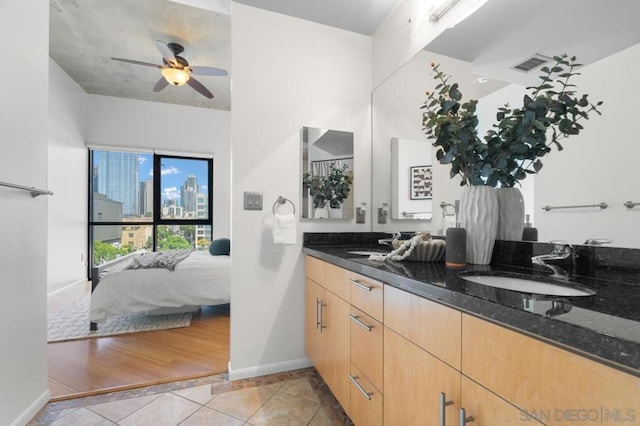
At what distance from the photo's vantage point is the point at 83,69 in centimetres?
373

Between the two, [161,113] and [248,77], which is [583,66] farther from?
[161,113]

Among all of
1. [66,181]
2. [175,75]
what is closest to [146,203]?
[66,181]

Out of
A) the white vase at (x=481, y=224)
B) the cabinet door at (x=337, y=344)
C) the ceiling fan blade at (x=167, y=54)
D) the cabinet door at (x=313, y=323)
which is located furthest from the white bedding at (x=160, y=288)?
the white vase at (x=481, y=224)

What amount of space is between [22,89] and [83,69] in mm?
3098

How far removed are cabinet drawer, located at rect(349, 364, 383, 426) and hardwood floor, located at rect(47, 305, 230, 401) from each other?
3.58 feet

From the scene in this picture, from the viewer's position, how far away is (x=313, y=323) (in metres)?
1.77

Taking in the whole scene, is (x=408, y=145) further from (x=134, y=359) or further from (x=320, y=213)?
(x=134, y=359)

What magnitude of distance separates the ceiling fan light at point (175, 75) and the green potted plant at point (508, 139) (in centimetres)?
288

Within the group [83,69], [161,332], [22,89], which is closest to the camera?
[22,89]

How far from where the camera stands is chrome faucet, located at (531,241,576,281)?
0.95 metres

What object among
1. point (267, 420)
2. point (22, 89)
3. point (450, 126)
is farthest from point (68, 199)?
point (450, 126)

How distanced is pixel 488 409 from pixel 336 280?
865 mm

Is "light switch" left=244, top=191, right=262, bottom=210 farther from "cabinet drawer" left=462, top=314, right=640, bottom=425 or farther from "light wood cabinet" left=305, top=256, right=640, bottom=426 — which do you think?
"cabinet drawer" left=462, top=314, right=640, bottom=425

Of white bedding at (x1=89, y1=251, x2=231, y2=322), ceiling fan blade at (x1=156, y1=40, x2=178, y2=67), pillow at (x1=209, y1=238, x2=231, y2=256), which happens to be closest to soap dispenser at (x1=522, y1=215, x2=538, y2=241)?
white bedding at (x1=89, y1=251, x2=231, y2=322)
